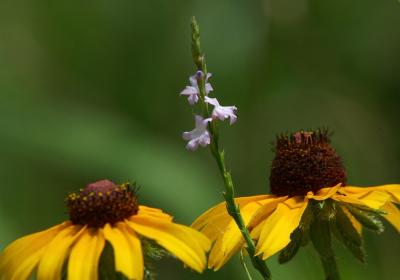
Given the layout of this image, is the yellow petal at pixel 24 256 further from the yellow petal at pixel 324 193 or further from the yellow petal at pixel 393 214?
the yellow petal at pixel 393 214

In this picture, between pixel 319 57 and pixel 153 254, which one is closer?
pixel 153 254

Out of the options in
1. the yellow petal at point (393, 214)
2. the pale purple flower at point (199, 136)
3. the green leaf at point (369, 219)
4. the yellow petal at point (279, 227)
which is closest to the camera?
the pale purple flower at point (199, 136)

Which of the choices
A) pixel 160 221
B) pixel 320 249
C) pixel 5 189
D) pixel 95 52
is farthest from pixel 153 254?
pixel 95 52

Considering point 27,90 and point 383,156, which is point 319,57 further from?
point 27,90

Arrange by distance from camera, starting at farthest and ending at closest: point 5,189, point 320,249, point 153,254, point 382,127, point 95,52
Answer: point 95,52 < point 382,127 < point 5,189 < point 320,249 < point 153,254

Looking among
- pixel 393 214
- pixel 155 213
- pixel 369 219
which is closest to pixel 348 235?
pixel 369 219

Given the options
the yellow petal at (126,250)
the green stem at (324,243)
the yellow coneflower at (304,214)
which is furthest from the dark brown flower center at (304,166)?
the yellow petal at (126,250)

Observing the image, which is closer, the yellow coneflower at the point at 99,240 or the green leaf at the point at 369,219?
the yellow coneflower at the point at 99,240
